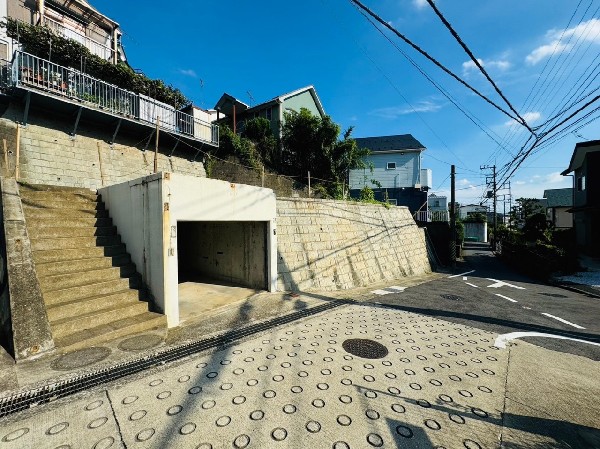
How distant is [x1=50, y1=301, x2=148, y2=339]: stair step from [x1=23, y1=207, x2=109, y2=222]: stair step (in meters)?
2.83

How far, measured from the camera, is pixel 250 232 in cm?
820

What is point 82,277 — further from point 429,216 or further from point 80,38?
point 429,216

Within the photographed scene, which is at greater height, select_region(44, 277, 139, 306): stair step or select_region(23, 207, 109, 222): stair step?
select_region(23, 207, 109, 222): stair step

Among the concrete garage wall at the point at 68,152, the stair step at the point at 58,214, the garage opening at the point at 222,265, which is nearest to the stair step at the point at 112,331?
the garage opening at the point at 222,265

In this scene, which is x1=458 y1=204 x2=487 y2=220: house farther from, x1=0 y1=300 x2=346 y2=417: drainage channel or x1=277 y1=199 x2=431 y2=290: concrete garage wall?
x1=0 y1=300 x2=346 y2=417: drainage channel

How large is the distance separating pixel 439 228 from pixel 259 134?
14.8 meters

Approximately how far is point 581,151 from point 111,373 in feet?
87.6

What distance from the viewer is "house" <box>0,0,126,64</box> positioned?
1138 cm

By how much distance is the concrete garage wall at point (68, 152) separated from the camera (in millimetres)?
9016

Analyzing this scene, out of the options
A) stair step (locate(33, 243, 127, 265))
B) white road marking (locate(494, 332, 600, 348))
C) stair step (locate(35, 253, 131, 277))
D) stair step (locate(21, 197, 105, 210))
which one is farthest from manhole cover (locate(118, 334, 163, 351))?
white road marking (locate(494, 332, 600, 348))

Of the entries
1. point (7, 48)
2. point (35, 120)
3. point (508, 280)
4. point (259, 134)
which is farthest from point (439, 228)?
point (7, 48)

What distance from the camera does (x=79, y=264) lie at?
527 cm

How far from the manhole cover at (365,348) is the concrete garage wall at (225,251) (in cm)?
385

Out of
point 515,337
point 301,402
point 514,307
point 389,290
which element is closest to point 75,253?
point 301,402
